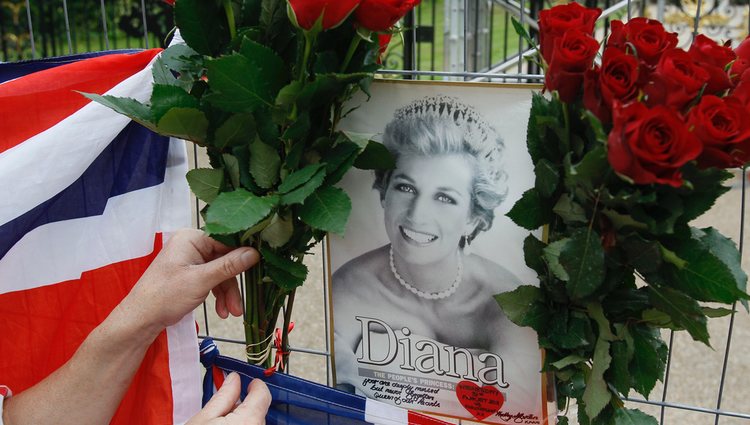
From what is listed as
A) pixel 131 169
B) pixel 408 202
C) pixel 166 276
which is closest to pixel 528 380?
pixel 408 202

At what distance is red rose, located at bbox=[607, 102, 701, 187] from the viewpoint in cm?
93

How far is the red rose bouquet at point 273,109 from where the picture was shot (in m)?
1.11

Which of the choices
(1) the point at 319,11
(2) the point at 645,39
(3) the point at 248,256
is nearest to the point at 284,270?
(3) the point at 248,256

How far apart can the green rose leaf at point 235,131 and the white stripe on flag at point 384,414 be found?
0.48 m

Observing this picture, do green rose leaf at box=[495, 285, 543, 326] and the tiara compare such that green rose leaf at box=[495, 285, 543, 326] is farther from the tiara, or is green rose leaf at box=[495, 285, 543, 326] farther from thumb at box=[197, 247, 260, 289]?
thumb at box=[197, 247, 260, 289]

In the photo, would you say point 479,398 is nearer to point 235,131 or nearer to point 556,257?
point 556,257

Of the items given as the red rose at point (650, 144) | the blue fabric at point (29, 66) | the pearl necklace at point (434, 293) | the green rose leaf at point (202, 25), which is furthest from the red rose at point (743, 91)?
Result: the blue fabric at point (29, 66)

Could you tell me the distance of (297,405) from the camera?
139cm

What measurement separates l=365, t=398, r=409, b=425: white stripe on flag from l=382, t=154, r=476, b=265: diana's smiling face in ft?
0.81

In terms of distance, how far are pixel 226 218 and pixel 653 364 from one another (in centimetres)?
60

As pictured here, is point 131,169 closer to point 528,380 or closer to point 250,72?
point 250,72

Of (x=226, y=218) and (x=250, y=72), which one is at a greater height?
(x=250, y=72)

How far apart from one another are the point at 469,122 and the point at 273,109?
0.96 feet

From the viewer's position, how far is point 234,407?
4.54 ft
